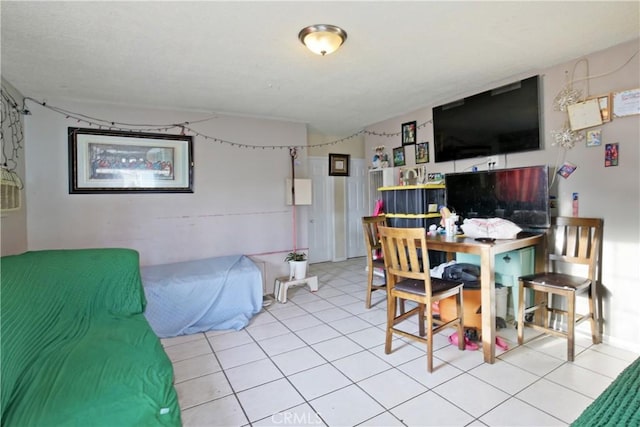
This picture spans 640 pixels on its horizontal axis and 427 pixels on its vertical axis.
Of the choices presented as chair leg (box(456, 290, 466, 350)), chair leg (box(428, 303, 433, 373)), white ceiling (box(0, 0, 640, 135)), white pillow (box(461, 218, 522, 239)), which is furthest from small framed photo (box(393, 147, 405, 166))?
chair leg (box(428, 303, 433, 373))

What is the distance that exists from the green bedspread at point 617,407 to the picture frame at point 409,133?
3.51m

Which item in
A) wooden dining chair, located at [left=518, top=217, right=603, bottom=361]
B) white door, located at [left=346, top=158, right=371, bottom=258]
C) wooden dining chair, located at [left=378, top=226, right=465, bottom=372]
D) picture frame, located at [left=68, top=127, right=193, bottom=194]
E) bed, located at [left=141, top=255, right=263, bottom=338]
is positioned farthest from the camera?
white door, located at [left=346, top=158, right=371, bottom=258]

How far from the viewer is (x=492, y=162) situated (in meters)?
3.33

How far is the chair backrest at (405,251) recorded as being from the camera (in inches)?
86.2

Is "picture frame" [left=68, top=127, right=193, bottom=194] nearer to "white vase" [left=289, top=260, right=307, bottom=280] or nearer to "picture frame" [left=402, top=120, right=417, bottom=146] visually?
"white vase" [left=289, top=260, right=307, bottom=280]

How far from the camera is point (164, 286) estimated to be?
2.97 metres

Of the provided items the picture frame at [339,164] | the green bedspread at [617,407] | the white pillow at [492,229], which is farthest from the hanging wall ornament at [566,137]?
the picture frame at [339,164]

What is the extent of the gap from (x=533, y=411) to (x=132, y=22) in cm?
332

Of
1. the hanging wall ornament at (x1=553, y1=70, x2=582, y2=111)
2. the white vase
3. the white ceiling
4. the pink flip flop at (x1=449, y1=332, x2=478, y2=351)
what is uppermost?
the white ceiling

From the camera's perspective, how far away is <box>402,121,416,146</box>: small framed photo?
4202 mm

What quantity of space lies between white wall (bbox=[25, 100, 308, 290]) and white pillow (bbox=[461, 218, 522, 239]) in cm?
256

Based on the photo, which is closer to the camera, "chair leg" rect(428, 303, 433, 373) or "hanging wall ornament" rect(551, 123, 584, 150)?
"chair leg" rect(428, 303, 433, 373)

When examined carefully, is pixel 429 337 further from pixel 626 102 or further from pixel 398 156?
pixel 398 156

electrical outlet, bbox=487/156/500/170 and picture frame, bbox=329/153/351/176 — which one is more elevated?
picture frame, bbox=329/153/351/176
